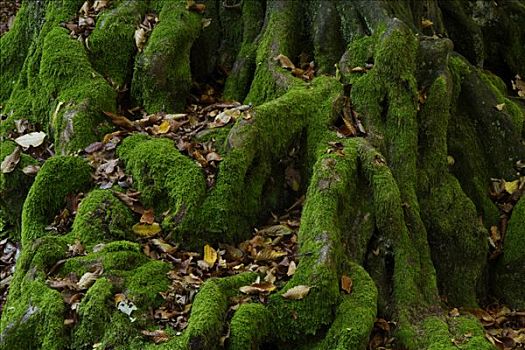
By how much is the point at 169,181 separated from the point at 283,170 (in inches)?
37.4

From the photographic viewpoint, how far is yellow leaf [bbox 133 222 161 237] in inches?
196

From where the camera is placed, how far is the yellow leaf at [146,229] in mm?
4980

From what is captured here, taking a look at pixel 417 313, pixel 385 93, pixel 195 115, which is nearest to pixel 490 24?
pixel 385 93

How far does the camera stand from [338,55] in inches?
259

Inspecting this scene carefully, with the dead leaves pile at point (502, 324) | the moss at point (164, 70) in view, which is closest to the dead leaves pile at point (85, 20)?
the moss at point (164, 70)

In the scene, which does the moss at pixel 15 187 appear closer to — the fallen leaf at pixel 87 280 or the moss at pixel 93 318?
the fallen leaf at pixel 87 280

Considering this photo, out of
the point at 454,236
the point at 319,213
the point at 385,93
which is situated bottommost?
the point at 454,236

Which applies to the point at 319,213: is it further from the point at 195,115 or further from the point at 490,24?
the point at 490,24

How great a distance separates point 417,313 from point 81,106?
10.5ft

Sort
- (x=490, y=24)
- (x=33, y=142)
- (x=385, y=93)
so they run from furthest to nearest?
1. (x=490, y=24)
2. (x=33, y=142)
3. (x=385, y=93)

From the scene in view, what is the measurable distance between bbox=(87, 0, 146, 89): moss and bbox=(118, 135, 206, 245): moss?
4.48 feet

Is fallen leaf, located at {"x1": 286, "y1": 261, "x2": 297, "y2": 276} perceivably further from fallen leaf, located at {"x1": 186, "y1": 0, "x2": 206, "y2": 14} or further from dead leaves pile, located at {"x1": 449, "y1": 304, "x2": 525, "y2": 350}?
fallen leaf, located at {"x1": 186, "y1": 0, "x2": 206, "y2": 14}

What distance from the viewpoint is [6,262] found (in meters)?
6.14

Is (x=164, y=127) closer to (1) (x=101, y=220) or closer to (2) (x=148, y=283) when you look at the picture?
(1) (x=101, y=220)
